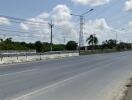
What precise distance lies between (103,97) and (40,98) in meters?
2.50

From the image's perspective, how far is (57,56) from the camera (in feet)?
215

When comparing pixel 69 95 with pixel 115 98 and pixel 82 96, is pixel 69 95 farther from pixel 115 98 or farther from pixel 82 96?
pixel 115 98

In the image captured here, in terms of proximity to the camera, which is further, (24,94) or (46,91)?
(46,91)

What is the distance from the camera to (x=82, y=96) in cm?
1409

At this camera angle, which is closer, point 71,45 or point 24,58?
point 24,58

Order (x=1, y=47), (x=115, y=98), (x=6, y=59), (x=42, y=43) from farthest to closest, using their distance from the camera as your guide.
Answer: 1. (x=42, y=43)
2. (x=1, y=47)
3. (x=6, y=59)
4. (x=115, y=98)

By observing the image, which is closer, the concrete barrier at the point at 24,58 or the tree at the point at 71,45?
the concrete barrier at the point at 24,58

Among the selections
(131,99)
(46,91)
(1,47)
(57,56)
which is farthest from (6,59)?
(1,47)

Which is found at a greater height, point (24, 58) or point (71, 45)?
point (71, 45)

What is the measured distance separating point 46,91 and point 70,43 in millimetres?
150533

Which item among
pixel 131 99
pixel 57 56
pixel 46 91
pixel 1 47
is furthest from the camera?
pixel 1 47

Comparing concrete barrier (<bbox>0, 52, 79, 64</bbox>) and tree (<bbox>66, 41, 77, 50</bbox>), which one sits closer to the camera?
concrete barrier (<bbox>0, 52, 79, 64</bbox>)

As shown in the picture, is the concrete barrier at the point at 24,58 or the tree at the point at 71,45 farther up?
the tree at the point at 71,45

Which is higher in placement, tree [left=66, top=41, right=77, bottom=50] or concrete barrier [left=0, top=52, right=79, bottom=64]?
tree [left=66, top=41, right=77, bottom=50]
